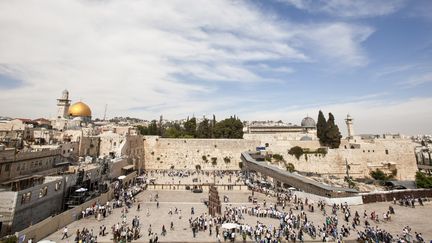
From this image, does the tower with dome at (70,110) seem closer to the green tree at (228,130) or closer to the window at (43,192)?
the green tree at (228,130)

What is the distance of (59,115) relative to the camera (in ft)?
167

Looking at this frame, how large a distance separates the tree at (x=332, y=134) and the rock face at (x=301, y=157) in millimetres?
1296

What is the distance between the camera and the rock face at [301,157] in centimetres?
4534

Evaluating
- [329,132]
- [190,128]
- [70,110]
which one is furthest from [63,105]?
[329,132]

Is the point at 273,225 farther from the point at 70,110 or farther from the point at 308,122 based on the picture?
the point at 308,122

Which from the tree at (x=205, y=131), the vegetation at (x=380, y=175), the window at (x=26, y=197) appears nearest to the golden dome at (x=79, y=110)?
the tree at (x=205, y=131)

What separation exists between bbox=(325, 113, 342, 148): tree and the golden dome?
153 ft

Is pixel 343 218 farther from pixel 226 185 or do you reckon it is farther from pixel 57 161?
pixel 57 161

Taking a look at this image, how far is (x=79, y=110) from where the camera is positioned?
5119 cm

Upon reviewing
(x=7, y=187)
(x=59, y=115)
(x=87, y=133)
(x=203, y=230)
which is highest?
(x=59, y=115)

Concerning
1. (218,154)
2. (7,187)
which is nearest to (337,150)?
(218,154)

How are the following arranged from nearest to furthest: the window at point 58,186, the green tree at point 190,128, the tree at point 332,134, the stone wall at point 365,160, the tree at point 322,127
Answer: the window at point 58,186 → the stone wall at point 365,160 → the tree at point 332,134 → the tree at point 322,127 → the green tree at point 190,128

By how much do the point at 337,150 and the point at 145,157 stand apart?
34289mm

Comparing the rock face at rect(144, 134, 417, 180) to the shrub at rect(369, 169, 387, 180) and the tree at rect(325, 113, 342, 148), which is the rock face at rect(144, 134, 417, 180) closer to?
the shrub at rect(369, 169, 387, 180)
